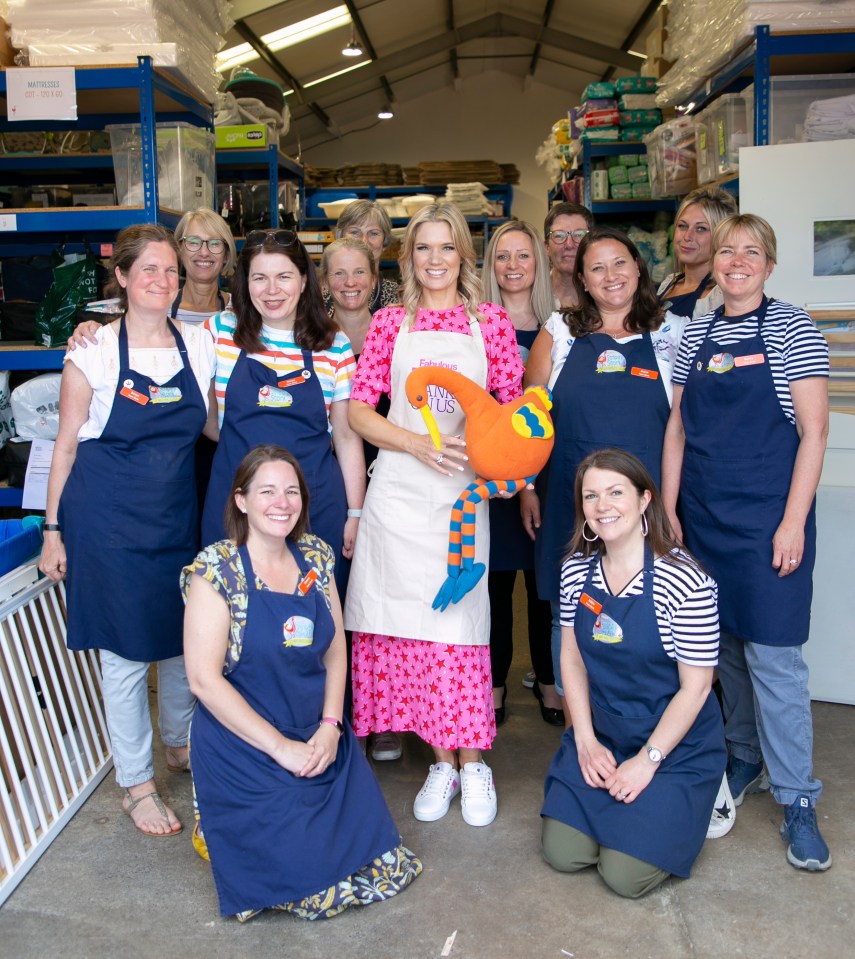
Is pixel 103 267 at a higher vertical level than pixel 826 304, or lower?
higher

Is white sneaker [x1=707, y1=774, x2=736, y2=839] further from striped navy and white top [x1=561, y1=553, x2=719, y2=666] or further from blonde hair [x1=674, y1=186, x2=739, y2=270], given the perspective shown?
blonde hair [x1=674, y1=186, x2=739, y2=270]

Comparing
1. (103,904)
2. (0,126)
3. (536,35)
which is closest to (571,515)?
(103,904)

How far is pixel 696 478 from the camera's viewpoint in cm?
250

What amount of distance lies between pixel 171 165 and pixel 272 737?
8.16 feet

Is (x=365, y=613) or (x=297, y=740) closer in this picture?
(x=297, y=740)

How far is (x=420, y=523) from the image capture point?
2600 mm

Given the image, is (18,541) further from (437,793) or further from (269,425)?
(437,793)

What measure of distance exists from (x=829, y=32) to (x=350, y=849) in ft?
9.83

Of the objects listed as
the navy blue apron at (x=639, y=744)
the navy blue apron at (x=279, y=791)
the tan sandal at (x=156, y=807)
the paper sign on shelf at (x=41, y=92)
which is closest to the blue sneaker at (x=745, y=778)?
the navy blue apron at (x=639, y=744)

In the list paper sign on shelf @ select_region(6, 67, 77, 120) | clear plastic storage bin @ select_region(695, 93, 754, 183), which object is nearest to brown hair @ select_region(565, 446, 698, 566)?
clear plastic storage bin @ select_region(695, 93, 754, 183)

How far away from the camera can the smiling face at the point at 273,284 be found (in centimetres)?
253

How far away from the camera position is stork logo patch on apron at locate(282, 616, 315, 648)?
87.7 inches

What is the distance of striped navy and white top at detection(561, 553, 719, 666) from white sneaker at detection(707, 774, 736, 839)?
1.42 ft

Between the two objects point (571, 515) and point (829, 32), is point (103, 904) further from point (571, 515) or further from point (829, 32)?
point (829, 32)
